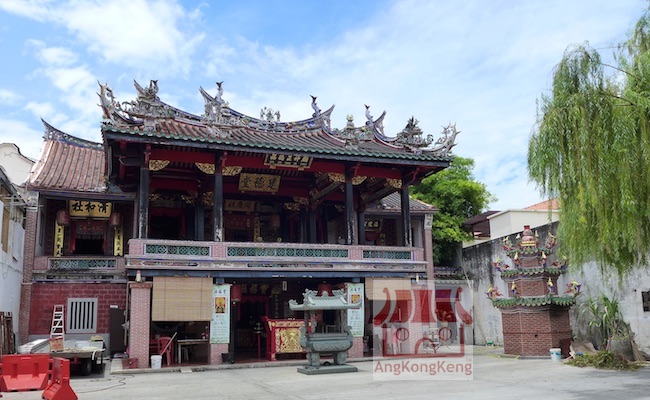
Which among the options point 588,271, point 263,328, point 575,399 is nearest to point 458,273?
point 588,271

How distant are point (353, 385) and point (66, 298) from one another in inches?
467

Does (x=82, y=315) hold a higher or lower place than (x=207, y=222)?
lower

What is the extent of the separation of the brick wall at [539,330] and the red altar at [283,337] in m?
6.77

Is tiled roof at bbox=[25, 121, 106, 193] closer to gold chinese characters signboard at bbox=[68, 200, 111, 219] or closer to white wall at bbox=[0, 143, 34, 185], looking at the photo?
gold chinese characters signboard at bbox=[68, 200, 111, 219]

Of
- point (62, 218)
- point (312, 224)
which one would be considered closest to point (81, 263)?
point (62, 218)

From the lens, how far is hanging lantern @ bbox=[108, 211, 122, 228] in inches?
837

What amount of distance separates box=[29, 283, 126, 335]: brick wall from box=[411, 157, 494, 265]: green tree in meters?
Answer: 15.5

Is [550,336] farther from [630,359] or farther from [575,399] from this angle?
[575,399]

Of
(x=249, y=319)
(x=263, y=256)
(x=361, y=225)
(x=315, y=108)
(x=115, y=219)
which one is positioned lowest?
(x=249, y=319)

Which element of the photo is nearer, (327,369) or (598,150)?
(598,150)

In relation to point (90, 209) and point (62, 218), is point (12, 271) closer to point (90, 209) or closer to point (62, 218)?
point (62, 218)

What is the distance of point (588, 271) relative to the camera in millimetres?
18875

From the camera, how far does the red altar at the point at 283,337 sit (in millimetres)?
17453

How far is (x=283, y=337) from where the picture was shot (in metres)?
17.5
